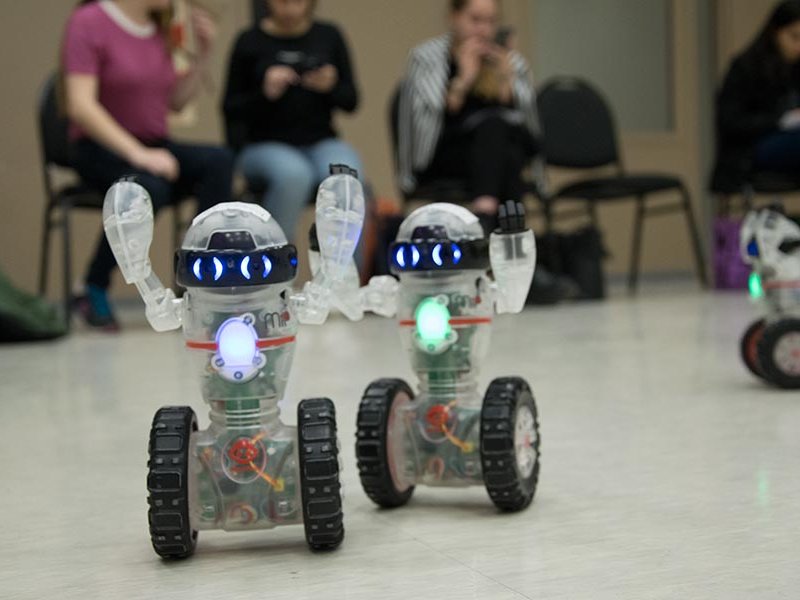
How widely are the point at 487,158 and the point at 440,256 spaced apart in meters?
3.02

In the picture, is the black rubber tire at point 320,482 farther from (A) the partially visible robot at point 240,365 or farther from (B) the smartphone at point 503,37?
(B) the smartphone at point 503,37

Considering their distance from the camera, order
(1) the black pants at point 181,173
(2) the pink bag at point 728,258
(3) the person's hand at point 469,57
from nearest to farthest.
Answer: (1) the black pants at point 181,173 → (3) the person's hand at point 469,57 → (2) the pink bag at point 728,258

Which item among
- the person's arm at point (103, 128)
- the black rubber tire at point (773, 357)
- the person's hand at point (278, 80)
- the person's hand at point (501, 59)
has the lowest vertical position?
the black rubber tire at point (773, 357)

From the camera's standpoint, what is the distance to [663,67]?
7.27 meters

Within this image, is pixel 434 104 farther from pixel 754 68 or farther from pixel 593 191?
pixel 754 68

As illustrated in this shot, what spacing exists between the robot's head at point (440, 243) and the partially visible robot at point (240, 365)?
15 centimetres

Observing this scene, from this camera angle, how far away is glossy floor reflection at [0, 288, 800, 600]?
3.87 feet

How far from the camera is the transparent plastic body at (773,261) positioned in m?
2.22

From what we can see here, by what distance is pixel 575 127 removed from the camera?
5473 millimetres

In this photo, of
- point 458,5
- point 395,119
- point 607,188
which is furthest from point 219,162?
point 607,188

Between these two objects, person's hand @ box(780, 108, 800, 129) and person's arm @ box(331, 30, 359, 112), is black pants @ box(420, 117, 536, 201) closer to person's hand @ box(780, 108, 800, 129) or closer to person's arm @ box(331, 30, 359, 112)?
person's arm @ box(331, 30, 359, 112)

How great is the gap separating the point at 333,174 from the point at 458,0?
327 centimetres

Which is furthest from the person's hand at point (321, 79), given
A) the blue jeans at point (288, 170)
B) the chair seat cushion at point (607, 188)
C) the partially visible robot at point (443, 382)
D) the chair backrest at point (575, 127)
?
the partially visible robot at point (443, 382)

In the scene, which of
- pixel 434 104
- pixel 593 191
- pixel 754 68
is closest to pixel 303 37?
pixel 434 104
